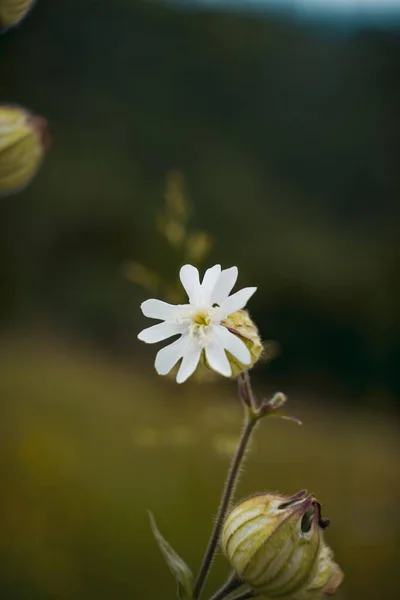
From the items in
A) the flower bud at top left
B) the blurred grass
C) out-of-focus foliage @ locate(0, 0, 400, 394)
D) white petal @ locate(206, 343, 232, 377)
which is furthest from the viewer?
out-of-focus foliage @ locate(0, 0, 400, 394)

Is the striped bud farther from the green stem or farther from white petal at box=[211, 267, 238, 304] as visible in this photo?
white petal at box=[211, 267, 238, 304]

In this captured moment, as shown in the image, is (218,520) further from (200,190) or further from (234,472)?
(200,190)

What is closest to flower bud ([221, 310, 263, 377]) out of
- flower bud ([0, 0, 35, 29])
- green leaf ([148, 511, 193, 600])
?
green leaf ([148, 511, 193, 600])

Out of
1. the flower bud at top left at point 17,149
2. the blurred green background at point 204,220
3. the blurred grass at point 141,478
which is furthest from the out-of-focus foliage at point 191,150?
the flower bud at top left at point 17,149

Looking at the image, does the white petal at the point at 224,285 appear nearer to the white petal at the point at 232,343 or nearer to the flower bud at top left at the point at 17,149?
the white petal at the point at 232,343

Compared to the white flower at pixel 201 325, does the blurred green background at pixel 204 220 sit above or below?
above

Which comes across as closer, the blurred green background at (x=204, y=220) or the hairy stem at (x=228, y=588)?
the hairy stem at (x=228, y=588)

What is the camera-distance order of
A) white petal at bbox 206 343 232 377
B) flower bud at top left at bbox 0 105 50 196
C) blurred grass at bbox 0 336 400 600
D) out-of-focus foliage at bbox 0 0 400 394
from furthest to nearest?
out-of-focus foliage at bbox 0 0 400 394, blurred grass at bbox 0 336 400 600, flower bud at top left at bbox 0 105 50 196, white petal at bbox 206 343 232 377

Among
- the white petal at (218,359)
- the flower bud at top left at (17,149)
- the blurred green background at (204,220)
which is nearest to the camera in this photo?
the white petal at (218,359)

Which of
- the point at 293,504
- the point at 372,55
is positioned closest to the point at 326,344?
the point at 372,55
